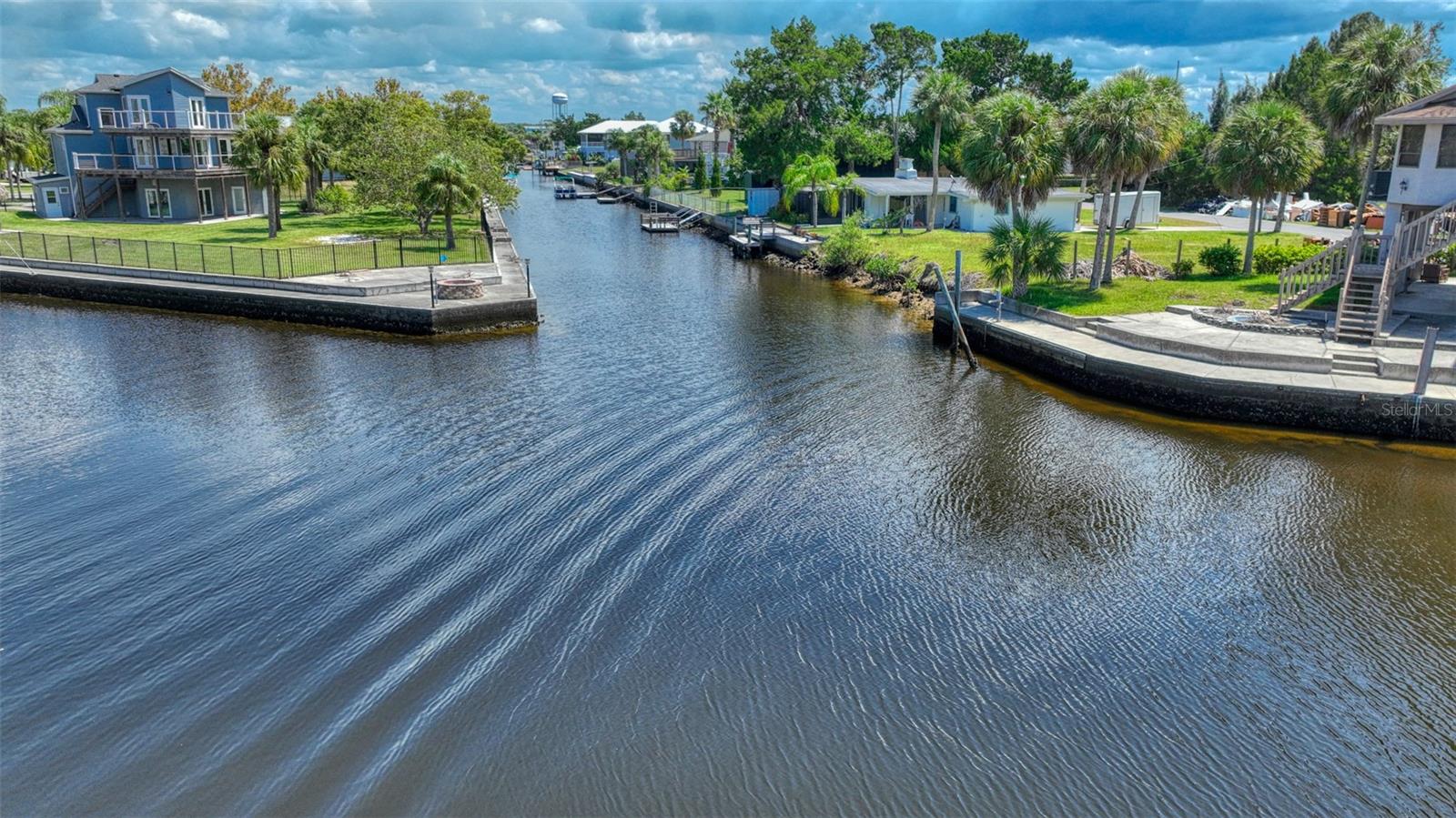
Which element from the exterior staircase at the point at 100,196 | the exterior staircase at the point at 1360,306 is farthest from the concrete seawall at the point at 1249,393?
the exterior staircase at the point at 100,196

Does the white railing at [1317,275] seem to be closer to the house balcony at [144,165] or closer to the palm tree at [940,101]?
the palm tree at [940,101]

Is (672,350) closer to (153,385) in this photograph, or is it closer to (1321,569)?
(153,385)

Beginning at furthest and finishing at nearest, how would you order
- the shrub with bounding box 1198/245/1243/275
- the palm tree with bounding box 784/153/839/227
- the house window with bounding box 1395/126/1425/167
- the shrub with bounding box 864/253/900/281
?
the palm tree with bounding box 784/153/839/227 → the shrub with bounding box 864/253/900/281 → the shrub with bounding box 1198/245/1243/275 → the house window with bounding box 1395/126/1425/167

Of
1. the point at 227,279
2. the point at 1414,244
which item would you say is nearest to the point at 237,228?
the point at 227,279

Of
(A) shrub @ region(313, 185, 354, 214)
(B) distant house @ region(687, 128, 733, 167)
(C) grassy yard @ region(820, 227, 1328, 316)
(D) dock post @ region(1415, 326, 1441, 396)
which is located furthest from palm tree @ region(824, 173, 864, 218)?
(B) distant house @ region(687, 128, 733, 167)

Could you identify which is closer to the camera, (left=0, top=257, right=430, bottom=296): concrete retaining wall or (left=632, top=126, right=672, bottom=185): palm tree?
(left=0, top=257, right=430, bottom=296): concrete retaining wall

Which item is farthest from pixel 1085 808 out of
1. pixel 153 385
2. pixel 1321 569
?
pixel 153 385

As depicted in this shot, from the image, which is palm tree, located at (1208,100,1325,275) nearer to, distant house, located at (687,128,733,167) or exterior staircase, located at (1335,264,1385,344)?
exterior staircase, located at (1335,264,1385,344)
